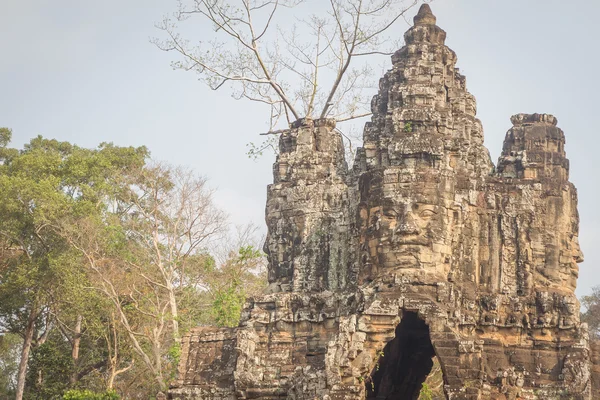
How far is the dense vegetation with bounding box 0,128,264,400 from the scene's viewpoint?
1019 inches

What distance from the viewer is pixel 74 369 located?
27922 millimetres

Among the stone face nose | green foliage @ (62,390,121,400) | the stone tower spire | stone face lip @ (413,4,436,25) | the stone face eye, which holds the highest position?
stone face lip @ (413,4,436,25)

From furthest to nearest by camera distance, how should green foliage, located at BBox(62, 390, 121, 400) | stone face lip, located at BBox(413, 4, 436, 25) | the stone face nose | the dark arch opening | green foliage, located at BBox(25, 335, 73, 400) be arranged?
green foliage, located at BBox(25, 335, 73, 400), green foliage, located at BBox(62, 390, 121, 400), stone face lip, located at BBox(413, 4, 436, 25), the dark arch opening, the stone face nose

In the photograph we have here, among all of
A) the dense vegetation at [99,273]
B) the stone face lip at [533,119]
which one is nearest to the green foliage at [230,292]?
the dense vegetation at [99,273]

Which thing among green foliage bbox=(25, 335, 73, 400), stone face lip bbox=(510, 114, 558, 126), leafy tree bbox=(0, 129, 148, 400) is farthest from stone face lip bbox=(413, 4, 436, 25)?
green foliage bbox=(25, 335, 73, 400)

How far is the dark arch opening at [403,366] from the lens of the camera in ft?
61.0

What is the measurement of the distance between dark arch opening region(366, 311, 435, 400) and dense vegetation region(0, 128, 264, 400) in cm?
636

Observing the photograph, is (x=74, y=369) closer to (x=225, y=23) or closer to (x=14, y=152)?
(x=14, y=152)

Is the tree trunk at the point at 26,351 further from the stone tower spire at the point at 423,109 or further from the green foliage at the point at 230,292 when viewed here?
the stone tower spire at the point at 423,109

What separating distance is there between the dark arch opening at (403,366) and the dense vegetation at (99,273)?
636cm

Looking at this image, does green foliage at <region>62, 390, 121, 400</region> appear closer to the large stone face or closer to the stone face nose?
the large stone face

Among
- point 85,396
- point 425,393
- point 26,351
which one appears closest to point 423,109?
point 425,393

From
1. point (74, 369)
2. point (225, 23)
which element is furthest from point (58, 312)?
point (225, 23)

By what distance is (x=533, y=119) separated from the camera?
18688mm
